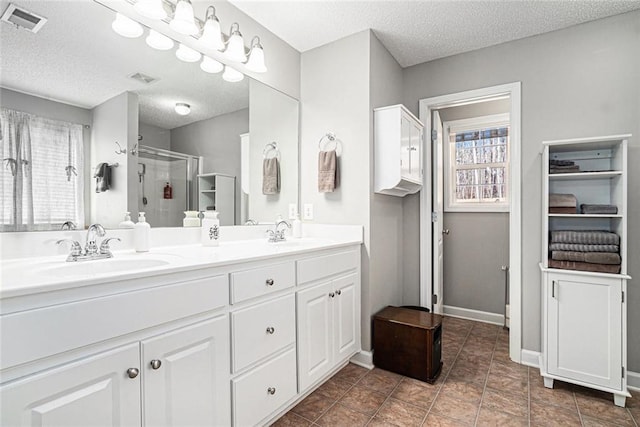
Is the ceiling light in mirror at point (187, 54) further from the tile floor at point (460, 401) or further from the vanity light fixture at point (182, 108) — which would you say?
the tile floor at point (460, 401)

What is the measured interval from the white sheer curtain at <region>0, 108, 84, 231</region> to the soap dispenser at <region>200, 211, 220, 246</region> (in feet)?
1.95

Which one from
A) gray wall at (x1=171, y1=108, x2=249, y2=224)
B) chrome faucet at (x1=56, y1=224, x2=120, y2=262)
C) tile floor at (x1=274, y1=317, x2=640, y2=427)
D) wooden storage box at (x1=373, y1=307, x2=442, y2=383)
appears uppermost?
gray wall at (x1=171, y1=108, x2=249, y2=224)

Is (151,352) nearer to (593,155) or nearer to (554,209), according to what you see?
(554,209)

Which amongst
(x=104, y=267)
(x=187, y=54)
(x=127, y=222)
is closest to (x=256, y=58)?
(x=187, y=54)

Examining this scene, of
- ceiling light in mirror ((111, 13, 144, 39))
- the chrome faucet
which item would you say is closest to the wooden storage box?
the chrome faucet

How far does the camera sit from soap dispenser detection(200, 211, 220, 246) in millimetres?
1896

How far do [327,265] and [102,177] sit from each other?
126cm

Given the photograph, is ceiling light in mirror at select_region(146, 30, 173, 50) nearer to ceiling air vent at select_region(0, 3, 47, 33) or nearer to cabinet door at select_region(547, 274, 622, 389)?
ceiling air vent at select_region(0, 3, 47, 33)

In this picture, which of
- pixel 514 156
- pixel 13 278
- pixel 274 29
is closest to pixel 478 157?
pixel 514 156

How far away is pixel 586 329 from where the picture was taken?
1.92 meters

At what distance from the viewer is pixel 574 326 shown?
195cm

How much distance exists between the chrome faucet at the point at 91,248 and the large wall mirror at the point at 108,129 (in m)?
0.08

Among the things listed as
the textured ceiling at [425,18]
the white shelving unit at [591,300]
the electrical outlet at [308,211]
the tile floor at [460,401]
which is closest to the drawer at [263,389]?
the tile floor at [460,401]

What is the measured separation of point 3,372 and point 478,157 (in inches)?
149
